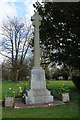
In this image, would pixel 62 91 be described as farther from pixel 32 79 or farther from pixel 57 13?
pixel 57 13

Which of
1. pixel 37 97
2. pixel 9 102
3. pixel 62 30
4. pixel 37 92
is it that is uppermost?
pixel 62 30

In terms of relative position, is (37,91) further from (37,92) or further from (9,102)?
(9,102)

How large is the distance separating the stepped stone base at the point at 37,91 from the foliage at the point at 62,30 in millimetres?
2782

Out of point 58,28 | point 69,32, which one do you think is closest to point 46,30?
point 58,28

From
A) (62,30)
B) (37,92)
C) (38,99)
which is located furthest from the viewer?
(62,30)

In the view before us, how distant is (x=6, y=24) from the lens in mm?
19312

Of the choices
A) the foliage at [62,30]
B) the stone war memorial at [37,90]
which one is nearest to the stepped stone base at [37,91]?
the stone war memorial at [37,90]

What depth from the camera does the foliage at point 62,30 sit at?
303 inches

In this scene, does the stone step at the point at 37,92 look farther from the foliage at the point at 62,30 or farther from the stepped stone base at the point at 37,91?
the foliage at the point at 62,30

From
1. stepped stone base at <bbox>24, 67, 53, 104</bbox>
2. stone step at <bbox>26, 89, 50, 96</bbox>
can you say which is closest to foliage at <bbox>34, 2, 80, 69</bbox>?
stepped stone base at <bbox>24, 67, 53, 104</bbox>

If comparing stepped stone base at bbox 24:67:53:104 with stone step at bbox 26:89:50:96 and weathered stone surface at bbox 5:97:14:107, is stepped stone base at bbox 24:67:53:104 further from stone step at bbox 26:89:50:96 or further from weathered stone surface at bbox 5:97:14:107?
weathered stone surface at bbox 5:97:14:107

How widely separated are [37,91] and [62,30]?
459 cm

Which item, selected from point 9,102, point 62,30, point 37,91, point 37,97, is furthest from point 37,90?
point 62,30

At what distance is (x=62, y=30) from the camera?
→ 8312 millimetres
